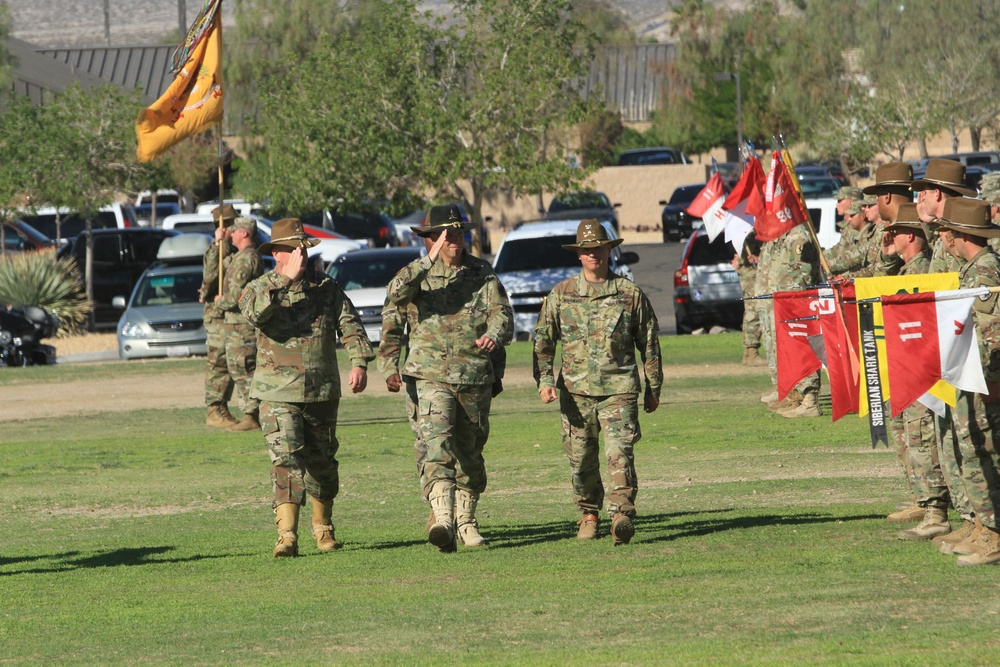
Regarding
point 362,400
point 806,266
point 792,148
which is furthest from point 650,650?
point 792,148

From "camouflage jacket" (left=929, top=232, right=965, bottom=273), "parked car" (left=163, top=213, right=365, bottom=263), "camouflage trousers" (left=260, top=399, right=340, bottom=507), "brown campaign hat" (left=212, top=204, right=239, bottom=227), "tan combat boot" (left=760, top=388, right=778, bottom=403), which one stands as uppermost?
"parked car" (left=163, top=213, right=365, bottom=263)

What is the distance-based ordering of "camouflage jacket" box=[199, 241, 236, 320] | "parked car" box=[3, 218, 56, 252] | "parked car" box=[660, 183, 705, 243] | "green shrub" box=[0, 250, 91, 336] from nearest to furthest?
"camouflage jacket" box=[199, 241, 236, 320]
"green shrub" box=[0, 250, 91, 336]
"parked car" box=[3, 218, 56, 252]
"parked car" box=[660, 183, 705, 243]

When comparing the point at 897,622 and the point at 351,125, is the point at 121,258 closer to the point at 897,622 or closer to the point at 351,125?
the point at 351,125

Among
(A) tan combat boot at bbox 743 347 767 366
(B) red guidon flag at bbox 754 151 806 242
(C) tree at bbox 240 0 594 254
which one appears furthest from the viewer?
(C) tree at bbox 240 0 594 254

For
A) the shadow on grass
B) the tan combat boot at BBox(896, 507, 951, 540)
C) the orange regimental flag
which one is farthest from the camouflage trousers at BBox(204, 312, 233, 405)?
the tan combat boot at BBox(896, 507, 951, 540)

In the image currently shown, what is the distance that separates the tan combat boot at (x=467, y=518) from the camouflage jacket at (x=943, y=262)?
3069 millimetres

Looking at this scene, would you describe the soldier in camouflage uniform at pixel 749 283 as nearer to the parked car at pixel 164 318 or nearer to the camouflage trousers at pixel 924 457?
the parked car at pixel 164 318

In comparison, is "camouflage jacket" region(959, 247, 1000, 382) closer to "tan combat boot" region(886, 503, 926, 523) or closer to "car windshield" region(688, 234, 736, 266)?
"tan combat boot" region(886, 503, 926, 523)

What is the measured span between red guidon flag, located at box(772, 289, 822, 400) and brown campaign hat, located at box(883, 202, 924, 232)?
140 centimetres

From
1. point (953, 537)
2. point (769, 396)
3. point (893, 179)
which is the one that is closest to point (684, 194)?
point (769, 396)

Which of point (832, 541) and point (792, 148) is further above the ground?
point (792, 148)

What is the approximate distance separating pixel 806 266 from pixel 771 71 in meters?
54.1

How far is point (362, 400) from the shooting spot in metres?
20.4

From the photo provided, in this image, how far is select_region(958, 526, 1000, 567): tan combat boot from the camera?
881 cm
